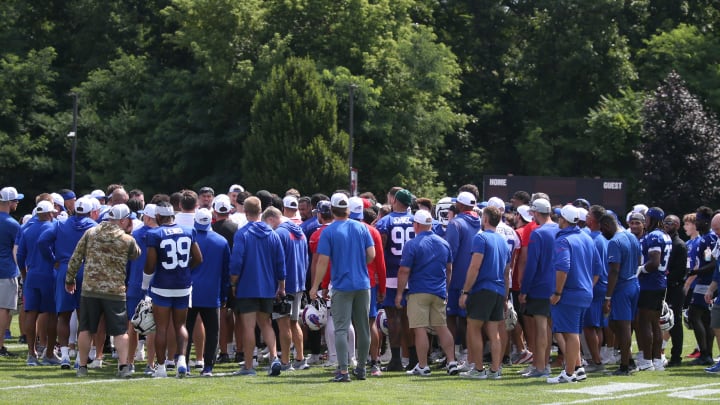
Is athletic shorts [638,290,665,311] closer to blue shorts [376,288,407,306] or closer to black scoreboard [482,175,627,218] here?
blue shorts [376,288,407,306]

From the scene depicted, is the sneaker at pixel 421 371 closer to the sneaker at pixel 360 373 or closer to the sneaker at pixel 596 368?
the sneaker at pixel 360 373

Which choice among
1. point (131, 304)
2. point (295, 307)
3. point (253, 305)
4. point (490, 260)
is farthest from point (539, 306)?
point (131, 304)

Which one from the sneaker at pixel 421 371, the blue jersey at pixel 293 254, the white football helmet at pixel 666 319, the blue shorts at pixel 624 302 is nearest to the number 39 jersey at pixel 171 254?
A: the blue jersey at pixel 293 254

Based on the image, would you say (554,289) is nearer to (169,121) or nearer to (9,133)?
(169,121)

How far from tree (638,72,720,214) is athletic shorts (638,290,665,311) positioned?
2655 cm

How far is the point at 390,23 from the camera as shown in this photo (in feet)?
171

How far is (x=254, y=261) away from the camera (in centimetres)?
1462

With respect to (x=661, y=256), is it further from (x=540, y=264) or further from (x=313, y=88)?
(x=313, y=88)

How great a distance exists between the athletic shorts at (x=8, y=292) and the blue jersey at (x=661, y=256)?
854cm

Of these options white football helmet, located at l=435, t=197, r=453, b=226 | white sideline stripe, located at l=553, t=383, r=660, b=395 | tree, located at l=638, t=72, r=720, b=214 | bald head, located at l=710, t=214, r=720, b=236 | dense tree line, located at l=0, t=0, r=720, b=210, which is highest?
dense tree line, located at l=0, t=0, r=720, b=210

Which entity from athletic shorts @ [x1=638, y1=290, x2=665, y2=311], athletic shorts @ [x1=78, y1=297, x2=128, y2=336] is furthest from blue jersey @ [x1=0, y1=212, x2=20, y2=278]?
athletic shorts @ [x1=638, y1=290, x2=665, y2=311]

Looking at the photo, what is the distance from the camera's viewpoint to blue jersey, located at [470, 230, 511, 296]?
14.5 m

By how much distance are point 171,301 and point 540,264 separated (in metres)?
4.46

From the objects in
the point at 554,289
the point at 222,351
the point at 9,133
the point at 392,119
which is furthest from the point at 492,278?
the point at 9,133
